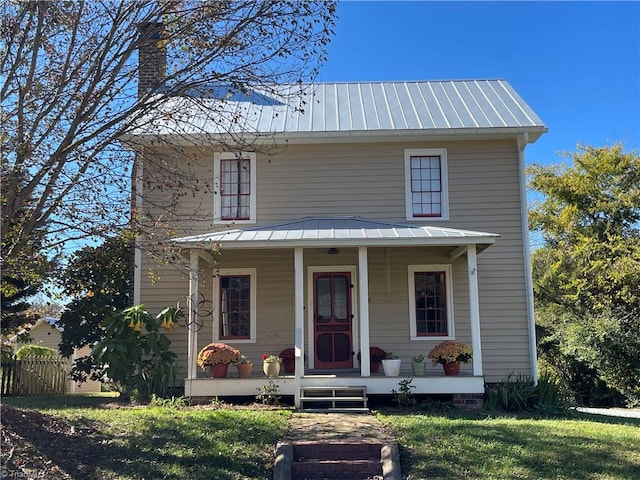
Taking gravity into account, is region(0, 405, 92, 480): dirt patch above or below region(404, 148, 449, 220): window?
below

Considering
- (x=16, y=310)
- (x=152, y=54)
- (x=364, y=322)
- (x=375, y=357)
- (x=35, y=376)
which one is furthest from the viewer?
(x=16, y=310)

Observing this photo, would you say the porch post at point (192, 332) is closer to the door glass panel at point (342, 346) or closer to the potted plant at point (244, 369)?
the potted plant at point (244, 369)

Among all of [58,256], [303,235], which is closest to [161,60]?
[58,256]

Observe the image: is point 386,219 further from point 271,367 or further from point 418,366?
point 271,367

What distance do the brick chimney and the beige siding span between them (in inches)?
127

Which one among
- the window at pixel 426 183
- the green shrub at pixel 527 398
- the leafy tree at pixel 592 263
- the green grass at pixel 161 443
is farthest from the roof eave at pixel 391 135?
the leafy tree at pixel 592 263

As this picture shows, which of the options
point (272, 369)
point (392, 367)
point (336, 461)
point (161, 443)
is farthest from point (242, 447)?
point (392, 367)

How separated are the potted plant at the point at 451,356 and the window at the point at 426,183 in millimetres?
3000

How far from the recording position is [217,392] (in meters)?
10.2

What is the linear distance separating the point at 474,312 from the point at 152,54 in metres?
6.74

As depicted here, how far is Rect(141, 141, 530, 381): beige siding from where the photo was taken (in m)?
11.7

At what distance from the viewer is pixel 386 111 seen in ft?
42.4

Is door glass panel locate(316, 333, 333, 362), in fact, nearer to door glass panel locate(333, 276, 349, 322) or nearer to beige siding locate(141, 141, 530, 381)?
door glass panel locate(333, 276, 349, 322)

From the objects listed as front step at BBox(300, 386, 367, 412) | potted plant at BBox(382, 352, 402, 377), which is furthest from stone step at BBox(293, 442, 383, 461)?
potted plant at BBox(382, 352, 402, 377)
